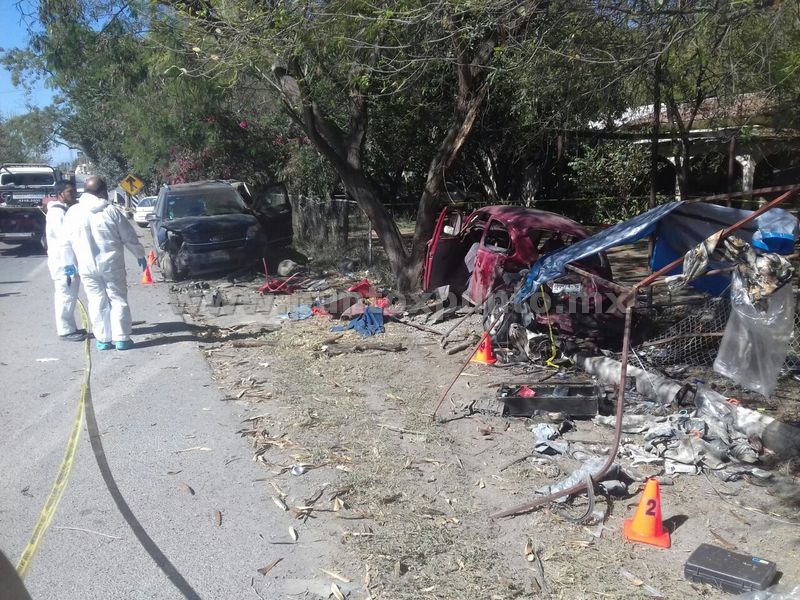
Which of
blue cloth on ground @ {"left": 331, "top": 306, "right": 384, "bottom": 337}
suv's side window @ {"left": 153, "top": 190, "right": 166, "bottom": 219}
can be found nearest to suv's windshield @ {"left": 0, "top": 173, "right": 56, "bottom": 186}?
suv's side window @ {"left": 153, "top": 190, "right": 166, "bottom": 219}

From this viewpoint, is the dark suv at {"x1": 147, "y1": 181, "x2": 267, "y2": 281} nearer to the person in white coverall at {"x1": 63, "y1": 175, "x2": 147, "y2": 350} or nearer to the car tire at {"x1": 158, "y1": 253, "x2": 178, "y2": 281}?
the car tire at {"x1": 158, "y1": 253, "x2": 178, "y2": 281}

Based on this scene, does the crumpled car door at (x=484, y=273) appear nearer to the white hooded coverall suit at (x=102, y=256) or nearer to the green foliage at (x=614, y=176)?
the white hooded coverall suit at (x=102, y=256)

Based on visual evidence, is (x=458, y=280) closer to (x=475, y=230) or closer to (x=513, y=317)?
(x=475, y=230)

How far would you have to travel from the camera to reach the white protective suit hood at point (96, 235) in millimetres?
8586

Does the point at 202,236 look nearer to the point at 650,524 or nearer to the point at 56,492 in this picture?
the point at 56,492

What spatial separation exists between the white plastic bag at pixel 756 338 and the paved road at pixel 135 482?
12.5ft

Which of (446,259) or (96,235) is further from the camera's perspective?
(446,259)

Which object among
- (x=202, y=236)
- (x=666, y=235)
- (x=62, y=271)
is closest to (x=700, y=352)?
(x=666, y=235)

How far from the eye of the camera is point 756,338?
5.90m

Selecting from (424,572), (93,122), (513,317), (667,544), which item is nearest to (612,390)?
(513,317)

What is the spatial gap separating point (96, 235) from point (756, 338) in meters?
6.91

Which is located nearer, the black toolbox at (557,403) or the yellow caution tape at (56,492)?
the yellow caution tape at (56,492)

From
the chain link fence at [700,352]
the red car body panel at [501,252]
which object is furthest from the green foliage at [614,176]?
the chain link fence at [700,352]

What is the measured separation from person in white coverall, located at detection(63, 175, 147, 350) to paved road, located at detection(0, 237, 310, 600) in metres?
0.35
